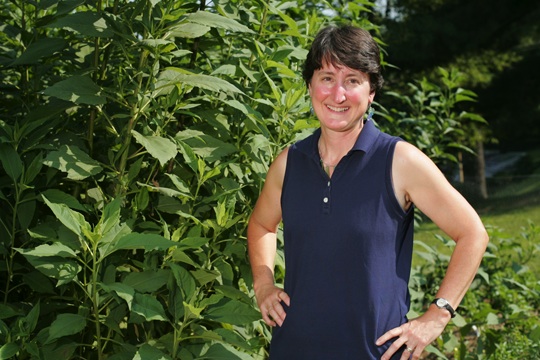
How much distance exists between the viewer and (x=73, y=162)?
3094 millimetres

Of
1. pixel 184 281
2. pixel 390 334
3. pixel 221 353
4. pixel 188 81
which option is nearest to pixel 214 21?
pixel 188 81

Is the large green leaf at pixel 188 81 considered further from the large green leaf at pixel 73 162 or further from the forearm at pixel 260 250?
the forearm at pixel 260 250

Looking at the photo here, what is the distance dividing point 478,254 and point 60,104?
65.2 inches

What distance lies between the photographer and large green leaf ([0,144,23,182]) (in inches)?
→ 123

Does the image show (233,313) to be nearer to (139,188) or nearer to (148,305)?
(148,305)

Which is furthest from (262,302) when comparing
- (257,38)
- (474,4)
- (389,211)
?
(474,4)

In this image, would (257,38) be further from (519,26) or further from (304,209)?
(519,26)

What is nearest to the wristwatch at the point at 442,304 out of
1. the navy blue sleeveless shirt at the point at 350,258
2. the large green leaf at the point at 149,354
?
the navy blue sleeveless shirt at the point at 350,258

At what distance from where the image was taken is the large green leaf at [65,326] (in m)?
2.75

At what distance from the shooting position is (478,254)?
274 cm

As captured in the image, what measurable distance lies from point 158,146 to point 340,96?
2.22ft

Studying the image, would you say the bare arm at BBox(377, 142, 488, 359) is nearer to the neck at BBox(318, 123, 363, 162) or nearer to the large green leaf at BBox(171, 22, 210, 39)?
the neck at BBox(318, 123, 363, 162)

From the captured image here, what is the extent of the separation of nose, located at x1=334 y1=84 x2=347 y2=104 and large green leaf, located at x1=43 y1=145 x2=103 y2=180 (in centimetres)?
87

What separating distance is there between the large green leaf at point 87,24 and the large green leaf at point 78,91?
0.55 feet
